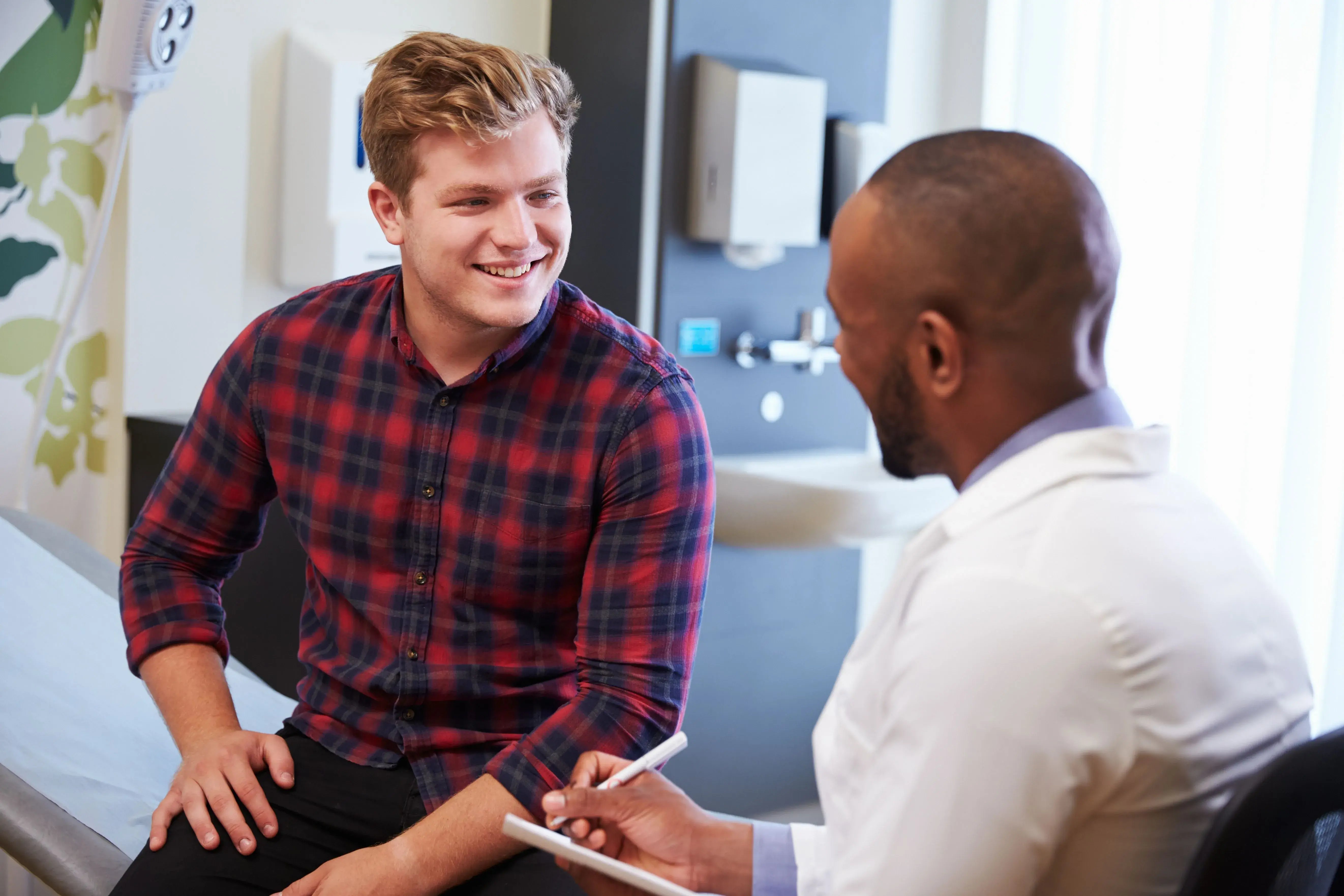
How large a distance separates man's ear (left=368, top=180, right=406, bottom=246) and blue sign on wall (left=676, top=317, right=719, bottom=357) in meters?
1.23

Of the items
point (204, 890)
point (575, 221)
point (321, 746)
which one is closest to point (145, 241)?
point (575, 221)

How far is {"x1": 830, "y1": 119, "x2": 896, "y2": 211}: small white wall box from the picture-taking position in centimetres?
263

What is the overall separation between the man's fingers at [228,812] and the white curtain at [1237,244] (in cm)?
166

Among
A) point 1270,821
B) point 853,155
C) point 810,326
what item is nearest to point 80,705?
Result: point 1270,821

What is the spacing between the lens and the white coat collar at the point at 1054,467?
0.74 metres

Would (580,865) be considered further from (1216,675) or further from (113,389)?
(113,389)

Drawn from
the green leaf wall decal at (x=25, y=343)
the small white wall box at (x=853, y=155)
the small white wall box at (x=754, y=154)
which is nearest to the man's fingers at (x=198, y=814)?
the green leaf wall decal at (x=25, y=343)

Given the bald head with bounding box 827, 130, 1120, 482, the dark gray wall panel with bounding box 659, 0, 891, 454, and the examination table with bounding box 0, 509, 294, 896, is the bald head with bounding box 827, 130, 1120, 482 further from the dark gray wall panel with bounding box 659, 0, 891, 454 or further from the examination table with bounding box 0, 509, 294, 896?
the dark gray wall panel with bounding box 659, 0, 891, 454

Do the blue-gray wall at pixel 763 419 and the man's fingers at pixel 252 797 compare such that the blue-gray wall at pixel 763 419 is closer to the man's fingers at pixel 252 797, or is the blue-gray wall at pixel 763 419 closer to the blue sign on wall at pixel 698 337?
the blue sign on wall at pixel 698 337

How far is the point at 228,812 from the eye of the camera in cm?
122

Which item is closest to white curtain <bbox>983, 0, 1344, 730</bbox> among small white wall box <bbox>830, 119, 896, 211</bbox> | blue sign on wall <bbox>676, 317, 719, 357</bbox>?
small white wall box <bbox>830, 119, 896, 211</bbox>

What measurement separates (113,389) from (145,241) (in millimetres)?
265

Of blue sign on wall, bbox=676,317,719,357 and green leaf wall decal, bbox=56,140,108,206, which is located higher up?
green leaf wall decal, bbox=56,140,108,206

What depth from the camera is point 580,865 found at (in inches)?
37.7
